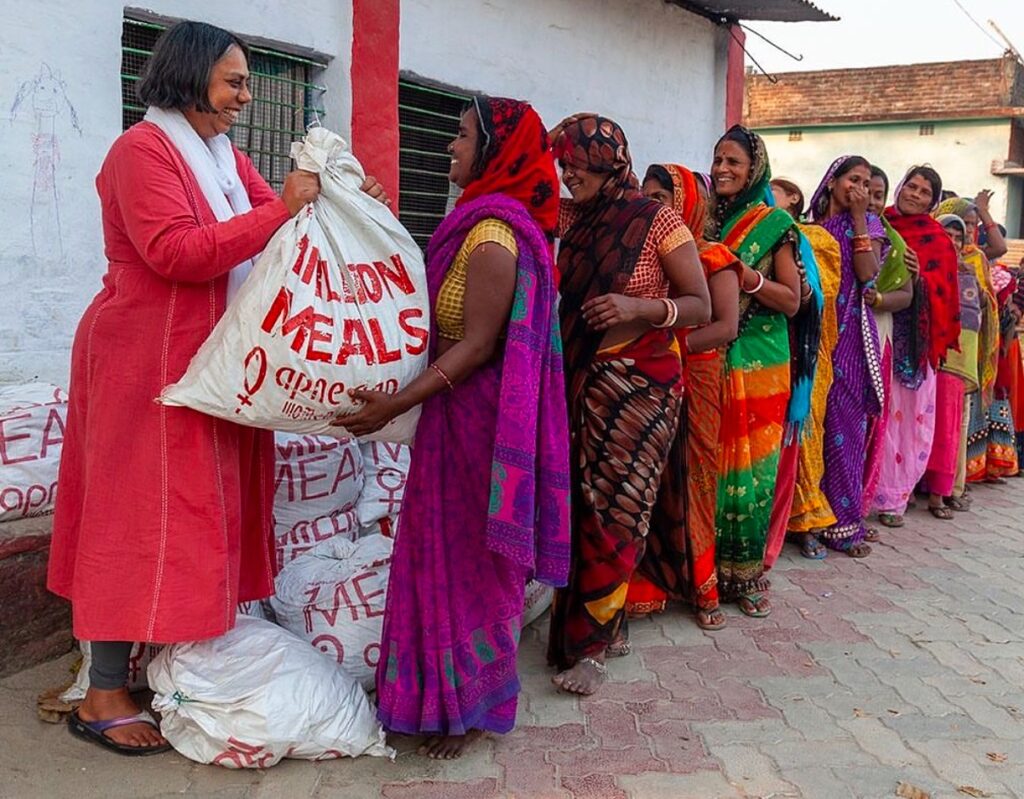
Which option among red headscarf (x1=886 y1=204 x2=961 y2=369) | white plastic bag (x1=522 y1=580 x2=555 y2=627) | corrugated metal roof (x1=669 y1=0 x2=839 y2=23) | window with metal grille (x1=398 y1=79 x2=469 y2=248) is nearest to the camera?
white plastic bag (x1=522 y1=580 x2=555 y2=627)

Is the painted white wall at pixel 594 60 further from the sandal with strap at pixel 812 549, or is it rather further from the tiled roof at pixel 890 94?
the tiled roof at pixel 890 94

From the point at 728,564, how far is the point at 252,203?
2.52m

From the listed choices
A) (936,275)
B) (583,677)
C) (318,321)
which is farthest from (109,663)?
(936,275)

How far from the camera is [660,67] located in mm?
7391

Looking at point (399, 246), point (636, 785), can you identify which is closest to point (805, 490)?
point (636, 785)

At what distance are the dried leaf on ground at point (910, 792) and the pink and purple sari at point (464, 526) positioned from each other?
3.68ft

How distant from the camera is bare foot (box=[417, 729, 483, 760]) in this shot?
2.75 metres

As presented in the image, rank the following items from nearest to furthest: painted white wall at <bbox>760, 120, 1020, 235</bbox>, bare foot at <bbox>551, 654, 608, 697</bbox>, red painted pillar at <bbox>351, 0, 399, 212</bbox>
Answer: bare foot at <bbox>551, 654, 608, 697</bbox>, red painted pillar at <bbox>351, 0, 399, 212</bbox>, painted white wall at <bbox>760, 120, 1020, 235</bbox>

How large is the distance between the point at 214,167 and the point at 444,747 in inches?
68.6

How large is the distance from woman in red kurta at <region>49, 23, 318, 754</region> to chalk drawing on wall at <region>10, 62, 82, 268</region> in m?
1.10

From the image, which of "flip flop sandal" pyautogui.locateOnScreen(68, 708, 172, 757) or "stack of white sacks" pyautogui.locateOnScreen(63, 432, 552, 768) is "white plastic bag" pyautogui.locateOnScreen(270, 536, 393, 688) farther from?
"flip flop sandal" pyautogui.locateOnScreen(68, 708, 172, 757)

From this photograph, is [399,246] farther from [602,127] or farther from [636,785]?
[636,785]

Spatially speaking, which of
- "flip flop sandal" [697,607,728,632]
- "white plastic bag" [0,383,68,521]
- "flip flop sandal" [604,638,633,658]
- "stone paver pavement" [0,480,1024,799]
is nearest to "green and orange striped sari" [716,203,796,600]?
"flip flop sandal" [697,607,728,632]

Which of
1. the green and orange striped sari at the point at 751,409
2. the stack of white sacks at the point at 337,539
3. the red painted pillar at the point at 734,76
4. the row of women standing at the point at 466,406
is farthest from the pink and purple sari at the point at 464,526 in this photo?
the red painted pillar at the point at 734,76
